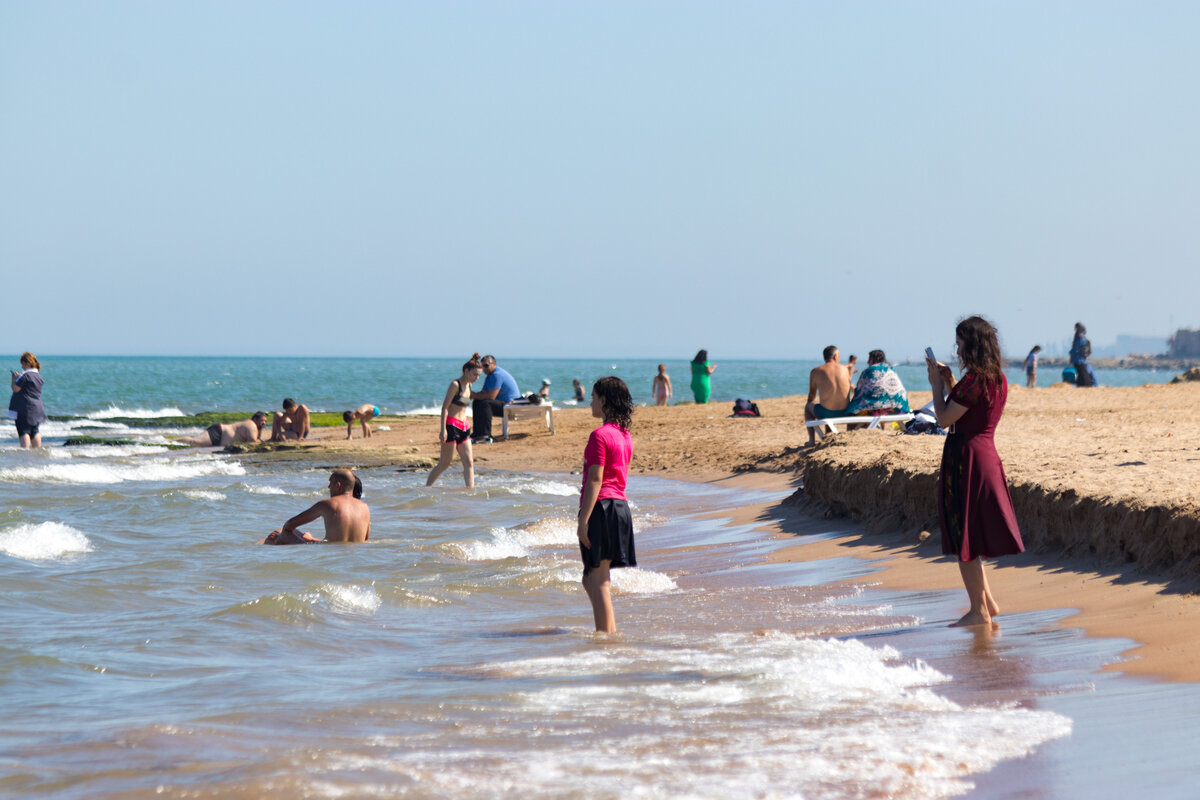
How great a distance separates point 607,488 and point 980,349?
2036 mm

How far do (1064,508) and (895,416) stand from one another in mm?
7758

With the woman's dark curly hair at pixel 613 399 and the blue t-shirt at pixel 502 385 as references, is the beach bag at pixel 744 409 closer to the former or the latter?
the blue t-shirt at pixel 502 385

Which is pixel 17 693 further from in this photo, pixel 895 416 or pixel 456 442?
pixel 895 416

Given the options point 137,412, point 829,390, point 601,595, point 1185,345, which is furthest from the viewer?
point 1185,345

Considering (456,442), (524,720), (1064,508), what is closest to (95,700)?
(524,720)

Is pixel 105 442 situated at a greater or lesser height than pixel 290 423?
lesser

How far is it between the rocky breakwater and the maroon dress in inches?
39.7

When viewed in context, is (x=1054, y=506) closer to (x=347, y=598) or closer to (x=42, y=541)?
(x=347, y=598)

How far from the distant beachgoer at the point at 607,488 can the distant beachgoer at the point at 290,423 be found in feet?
60.5

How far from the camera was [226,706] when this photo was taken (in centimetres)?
478

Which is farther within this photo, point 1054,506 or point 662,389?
point 662,389

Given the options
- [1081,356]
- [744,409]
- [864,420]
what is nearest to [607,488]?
[864,420]

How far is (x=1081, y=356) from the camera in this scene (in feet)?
86.5

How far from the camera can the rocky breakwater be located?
5.91 metres
